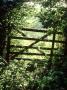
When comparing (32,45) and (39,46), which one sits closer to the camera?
(32,45)

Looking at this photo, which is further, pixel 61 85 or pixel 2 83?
pixel 61 85

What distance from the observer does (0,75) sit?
25.2ft

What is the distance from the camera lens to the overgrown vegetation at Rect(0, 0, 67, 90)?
8.03m

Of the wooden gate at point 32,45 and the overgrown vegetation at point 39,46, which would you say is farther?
the wooden gate at point 32,45

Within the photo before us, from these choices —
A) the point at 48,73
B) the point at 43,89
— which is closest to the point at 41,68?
the point at 48,73

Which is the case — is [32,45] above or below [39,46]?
above

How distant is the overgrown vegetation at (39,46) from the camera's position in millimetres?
8031

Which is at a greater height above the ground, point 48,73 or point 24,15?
point 24,15

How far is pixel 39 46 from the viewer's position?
31.3ft

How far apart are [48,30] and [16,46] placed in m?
1.38

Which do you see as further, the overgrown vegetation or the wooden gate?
the wooden gate

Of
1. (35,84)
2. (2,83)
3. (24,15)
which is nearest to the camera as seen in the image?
(2,83)

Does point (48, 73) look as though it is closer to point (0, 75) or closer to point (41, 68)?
point (41, 68)

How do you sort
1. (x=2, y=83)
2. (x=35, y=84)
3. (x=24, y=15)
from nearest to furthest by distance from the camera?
(x=2, y=83) → (x=35, y=84) → (x=24, y=15)
